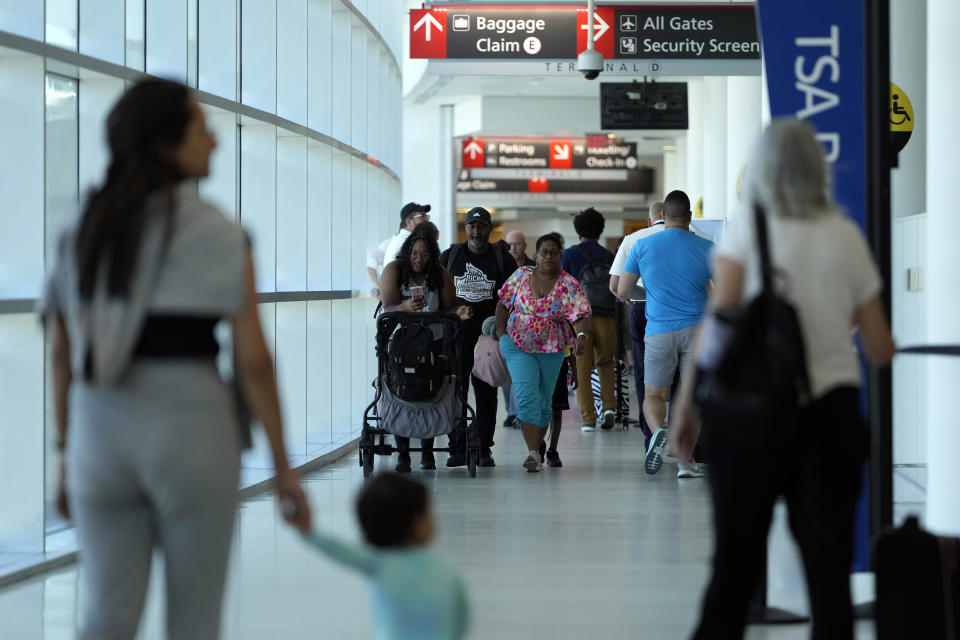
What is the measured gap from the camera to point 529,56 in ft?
40.3

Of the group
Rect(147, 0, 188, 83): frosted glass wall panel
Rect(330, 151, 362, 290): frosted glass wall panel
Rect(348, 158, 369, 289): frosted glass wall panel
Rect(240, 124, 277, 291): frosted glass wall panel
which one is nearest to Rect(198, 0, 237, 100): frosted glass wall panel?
Rect(147, 0, 188, 83): frosted glass wall panel

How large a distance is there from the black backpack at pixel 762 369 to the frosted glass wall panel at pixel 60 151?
3.54 metres

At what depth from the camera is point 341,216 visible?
10391 mm

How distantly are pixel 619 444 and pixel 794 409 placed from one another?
7.11 meters

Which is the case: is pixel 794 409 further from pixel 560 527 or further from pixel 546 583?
pixel 560 527

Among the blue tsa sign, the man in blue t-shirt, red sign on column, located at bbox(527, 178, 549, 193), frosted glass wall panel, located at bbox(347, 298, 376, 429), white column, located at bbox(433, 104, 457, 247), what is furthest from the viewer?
red sign on column, located at bbox(527, 178, 549, 193)

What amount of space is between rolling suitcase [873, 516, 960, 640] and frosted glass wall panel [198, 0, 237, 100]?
16.4 feet

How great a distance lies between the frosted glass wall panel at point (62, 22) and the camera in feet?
18.6

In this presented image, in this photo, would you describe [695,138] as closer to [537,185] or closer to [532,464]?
[537,185]

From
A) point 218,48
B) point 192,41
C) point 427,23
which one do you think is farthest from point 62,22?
point 427,23

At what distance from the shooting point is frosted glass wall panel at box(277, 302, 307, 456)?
8492mm

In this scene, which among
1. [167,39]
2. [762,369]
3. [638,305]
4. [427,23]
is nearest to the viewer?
[762,369]

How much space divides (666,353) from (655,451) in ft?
2.59

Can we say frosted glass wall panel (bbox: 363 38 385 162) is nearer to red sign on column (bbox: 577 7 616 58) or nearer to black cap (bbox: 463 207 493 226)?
red sign on column (bbox: 577 7 616 58)
